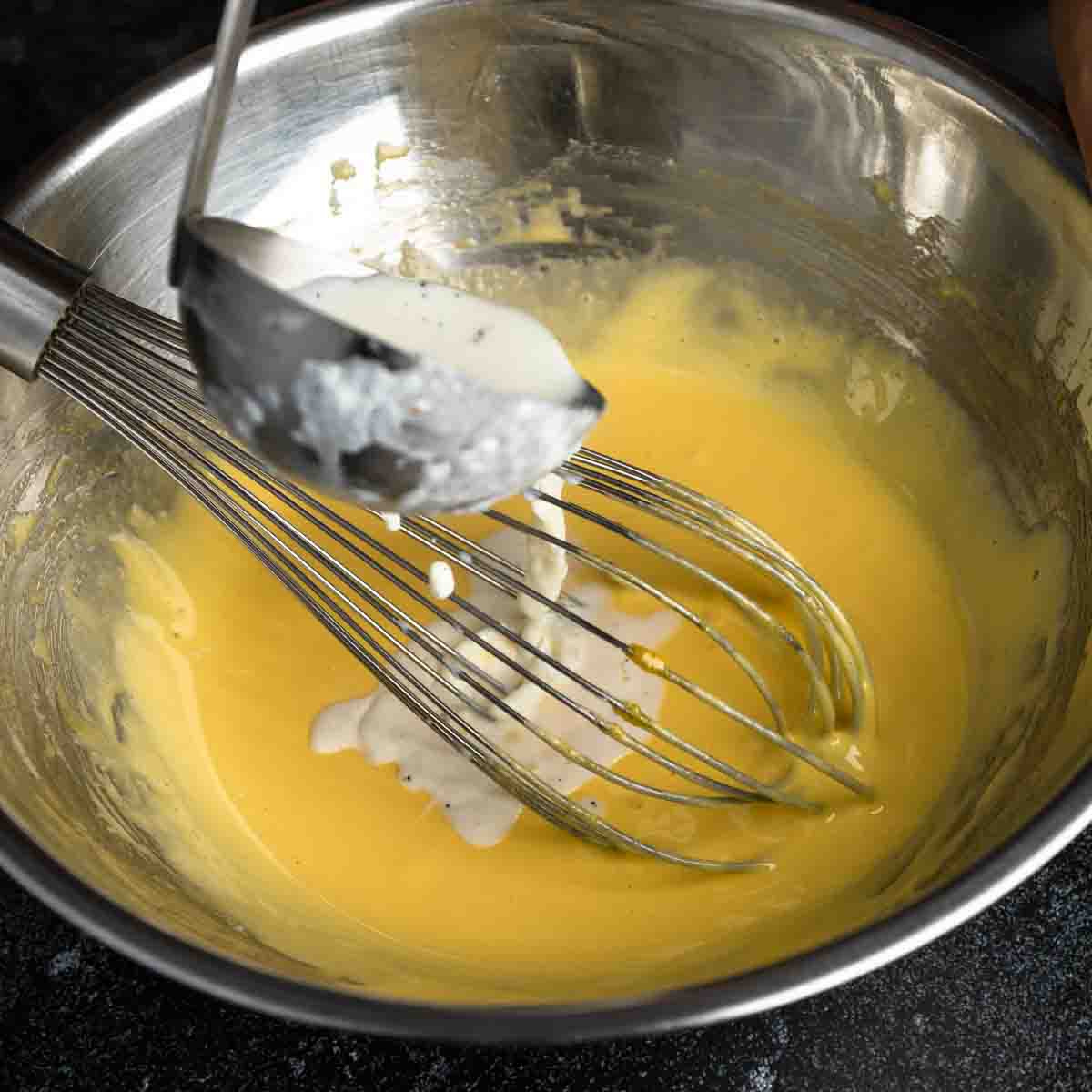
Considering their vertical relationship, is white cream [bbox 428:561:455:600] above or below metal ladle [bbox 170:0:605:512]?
below

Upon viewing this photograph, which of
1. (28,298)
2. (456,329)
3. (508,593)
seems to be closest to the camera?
(456,329)

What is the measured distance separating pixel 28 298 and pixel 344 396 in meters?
0.35

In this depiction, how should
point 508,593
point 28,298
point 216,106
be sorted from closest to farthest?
1. point 216,106
2. point 28,298
3. point 508,593

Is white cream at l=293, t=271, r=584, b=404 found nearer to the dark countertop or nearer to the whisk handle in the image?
the whisk handle

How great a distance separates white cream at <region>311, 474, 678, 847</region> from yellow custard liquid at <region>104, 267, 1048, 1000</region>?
0.6 inches

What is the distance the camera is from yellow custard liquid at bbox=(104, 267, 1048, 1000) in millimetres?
930

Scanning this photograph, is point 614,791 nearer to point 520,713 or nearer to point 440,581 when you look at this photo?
point 520,713

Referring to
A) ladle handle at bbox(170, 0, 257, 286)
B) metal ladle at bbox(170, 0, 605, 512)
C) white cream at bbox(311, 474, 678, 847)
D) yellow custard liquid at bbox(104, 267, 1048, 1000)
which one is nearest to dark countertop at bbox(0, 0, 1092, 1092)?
yellow custard liquid at bbox(104, 267, 1048, 1000)

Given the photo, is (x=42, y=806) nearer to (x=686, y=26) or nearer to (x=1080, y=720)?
(x=1080, y=720)

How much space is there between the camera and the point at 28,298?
0.90m

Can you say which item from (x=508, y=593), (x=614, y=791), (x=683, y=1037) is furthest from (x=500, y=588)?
(x=683, y=1037)

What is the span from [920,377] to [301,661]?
0.58 metres

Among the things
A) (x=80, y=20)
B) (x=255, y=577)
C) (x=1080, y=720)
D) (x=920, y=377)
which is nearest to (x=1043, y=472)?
(x=920, y=377)

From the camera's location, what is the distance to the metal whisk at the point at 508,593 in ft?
2.96
